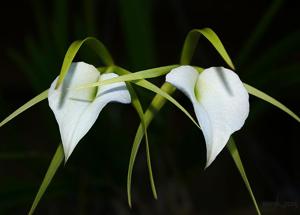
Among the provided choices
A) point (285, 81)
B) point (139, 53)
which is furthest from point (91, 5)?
point (285, 81)

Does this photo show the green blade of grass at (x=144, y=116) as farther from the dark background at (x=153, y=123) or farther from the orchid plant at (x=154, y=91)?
the dark background at (x=153, y=123)

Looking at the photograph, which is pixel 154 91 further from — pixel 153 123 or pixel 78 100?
pixel 153 123

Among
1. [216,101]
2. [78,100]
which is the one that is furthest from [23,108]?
[216,101]

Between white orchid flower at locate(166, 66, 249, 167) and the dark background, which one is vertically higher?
white orchid flower at locate(166, 66, 249, 167)

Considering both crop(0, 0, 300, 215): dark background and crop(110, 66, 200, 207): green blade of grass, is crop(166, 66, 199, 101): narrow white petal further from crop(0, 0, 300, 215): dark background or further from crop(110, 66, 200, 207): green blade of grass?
crop(0, 0, 300, 215): dark background

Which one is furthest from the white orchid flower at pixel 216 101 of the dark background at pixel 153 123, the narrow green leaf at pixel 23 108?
the dark background at pixel 153 123

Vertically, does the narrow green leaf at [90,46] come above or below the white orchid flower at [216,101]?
above

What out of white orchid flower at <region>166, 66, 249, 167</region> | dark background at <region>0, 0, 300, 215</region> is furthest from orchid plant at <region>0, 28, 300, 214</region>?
dark background at <region>0, 0, 300, 215</region>

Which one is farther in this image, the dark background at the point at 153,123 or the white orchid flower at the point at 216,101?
the dark background at the point at 153,123
